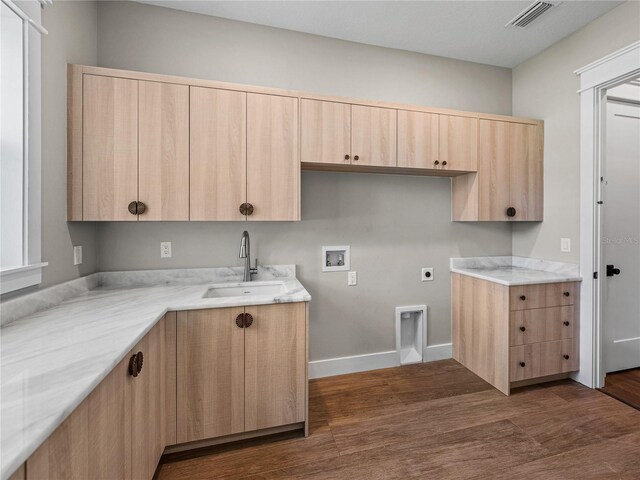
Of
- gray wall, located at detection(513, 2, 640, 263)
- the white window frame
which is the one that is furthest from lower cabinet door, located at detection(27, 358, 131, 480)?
gray wall, located at detection(513, 2, 640, 263)

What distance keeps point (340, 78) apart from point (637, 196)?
2.81m

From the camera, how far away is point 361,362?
2.75 m

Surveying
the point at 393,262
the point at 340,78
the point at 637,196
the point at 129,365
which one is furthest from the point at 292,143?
the point at 637,196

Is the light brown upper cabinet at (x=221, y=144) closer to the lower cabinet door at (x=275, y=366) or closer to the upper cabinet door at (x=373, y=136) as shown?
the upper cabinet door at (x=373, y=136)

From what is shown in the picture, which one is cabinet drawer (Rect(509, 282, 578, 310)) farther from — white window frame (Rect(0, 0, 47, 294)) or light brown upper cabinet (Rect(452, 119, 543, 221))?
white window frame (Rect(0, 0, 47, 294))

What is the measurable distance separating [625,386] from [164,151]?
3896 mm

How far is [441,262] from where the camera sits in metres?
2.96

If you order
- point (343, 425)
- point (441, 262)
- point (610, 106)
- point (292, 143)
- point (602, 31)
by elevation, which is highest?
point (602, 31)

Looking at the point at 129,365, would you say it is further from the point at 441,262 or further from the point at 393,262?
the point at 441,262

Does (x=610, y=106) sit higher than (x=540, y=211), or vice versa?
(x=610, y=106)

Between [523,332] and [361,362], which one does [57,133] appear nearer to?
[361,362]

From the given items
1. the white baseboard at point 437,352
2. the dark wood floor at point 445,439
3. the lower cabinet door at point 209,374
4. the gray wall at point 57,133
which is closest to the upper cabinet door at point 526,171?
the white baseboard at point 437,352

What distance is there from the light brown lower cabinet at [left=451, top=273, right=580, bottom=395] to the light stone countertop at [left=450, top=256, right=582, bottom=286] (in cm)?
5

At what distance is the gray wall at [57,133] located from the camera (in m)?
1.61
